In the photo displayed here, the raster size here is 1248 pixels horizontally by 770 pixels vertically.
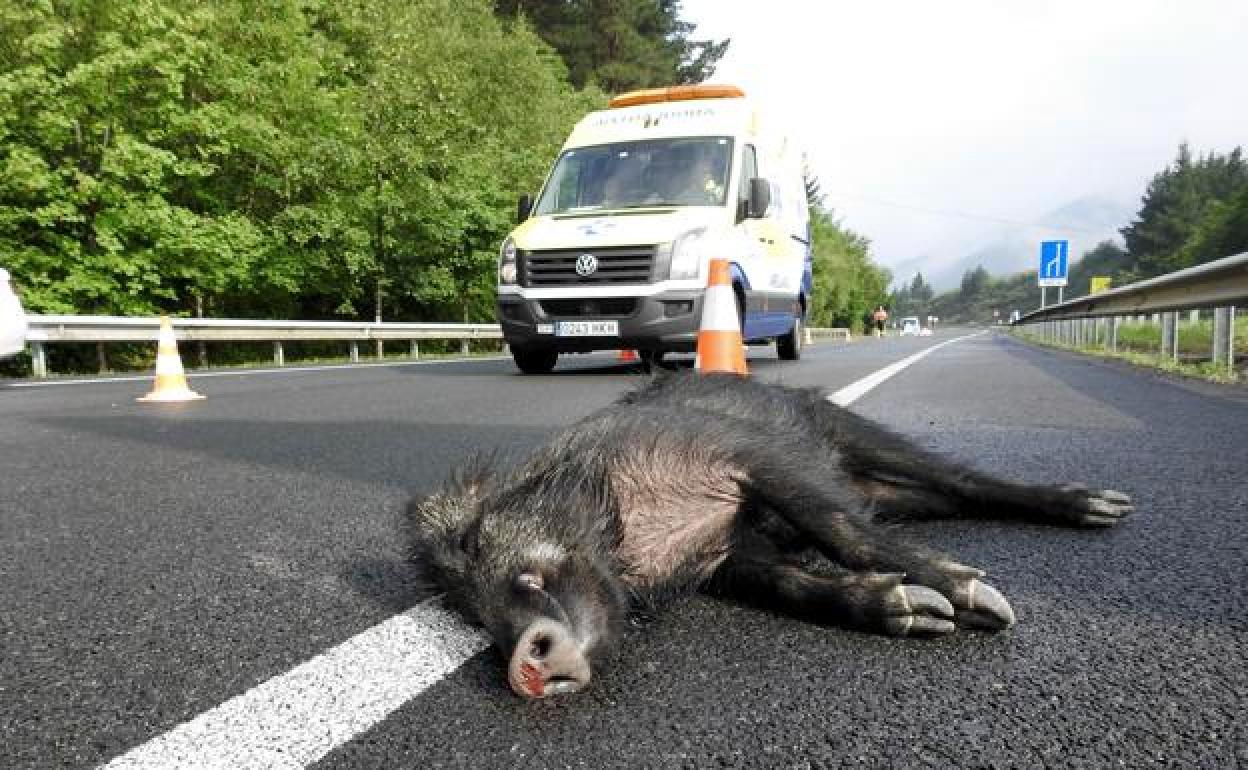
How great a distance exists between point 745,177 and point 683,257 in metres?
1.83

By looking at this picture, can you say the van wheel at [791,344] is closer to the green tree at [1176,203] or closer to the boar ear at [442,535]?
the boar ear at [442,535]

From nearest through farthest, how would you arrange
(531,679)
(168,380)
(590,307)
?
(531,679) < (168,380) < (590,307)

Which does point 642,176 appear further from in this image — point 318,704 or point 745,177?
point 318,704

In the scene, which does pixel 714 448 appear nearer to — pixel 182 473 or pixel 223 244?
pixel 182 473

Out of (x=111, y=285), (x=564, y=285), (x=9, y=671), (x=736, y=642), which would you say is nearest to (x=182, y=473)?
(x=9, y=671)

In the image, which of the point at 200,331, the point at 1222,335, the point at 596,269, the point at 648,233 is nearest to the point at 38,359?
the point at 200,331

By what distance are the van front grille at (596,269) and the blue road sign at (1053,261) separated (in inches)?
1197

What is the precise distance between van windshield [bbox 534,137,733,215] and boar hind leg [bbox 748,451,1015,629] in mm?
7979

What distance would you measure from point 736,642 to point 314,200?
19.9 m

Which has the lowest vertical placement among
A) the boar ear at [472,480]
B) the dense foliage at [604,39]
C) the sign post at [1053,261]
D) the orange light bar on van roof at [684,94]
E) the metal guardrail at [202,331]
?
the boar ear at [472,480]

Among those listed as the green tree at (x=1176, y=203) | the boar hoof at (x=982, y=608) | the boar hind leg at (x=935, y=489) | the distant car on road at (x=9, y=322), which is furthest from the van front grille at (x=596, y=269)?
the green tree at (x=1176, y=203)

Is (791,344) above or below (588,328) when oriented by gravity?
below

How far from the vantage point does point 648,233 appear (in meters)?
9.02

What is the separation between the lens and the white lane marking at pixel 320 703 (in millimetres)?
1254
